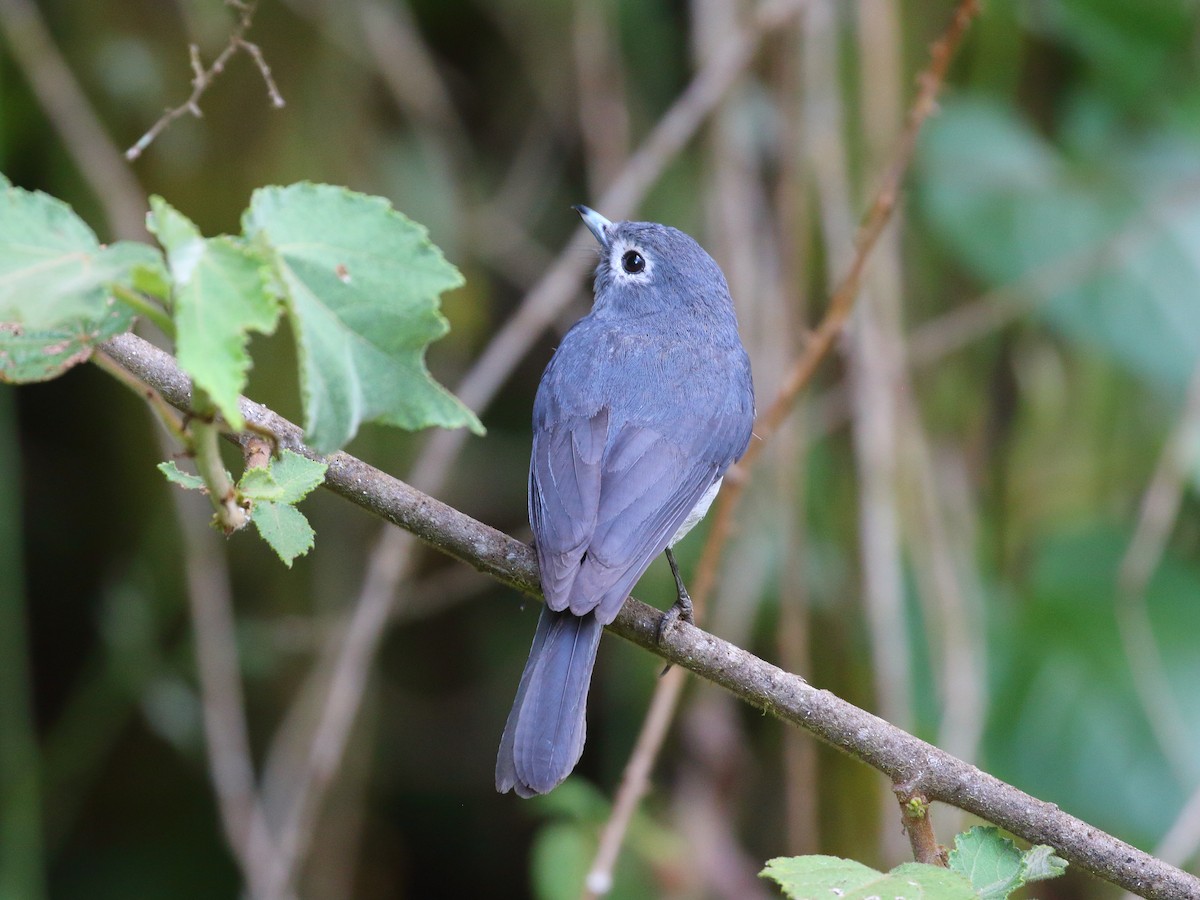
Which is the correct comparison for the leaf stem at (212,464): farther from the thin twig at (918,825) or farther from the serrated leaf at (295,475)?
the thin twig at (918,825)

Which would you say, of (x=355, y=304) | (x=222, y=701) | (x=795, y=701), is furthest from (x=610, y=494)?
(x=222, y=701)

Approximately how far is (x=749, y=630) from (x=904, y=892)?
2.54 meters

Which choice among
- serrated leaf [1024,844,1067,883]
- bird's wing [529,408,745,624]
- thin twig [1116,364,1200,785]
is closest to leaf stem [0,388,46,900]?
bird's wing [529,408,745,624]

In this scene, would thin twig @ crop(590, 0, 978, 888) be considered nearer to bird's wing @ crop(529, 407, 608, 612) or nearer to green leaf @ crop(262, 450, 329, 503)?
bird's wing @ crop(529, 407, 608, 612)

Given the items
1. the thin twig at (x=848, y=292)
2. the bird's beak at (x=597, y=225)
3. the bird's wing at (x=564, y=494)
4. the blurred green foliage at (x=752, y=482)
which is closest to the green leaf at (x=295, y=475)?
the bird's wing at (x=564, y=494)

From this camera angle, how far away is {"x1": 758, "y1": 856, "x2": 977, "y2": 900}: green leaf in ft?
4.77

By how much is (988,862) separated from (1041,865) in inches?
3.0

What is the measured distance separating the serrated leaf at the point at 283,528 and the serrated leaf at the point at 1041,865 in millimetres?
1004

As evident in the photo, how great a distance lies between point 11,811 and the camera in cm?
372

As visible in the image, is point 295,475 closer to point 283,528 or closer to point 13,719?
point 283,528

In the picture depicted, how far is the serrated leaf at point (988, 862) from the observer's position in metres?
1.56

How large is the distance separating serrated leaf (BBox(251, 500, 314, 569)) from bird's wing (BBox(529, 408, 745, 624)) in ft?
2.27

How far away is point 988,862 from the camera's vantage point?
1.60 m

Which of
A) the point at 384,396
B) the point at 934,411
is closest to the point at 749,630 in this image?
the point at 934,411
